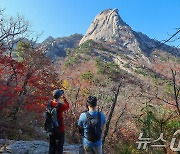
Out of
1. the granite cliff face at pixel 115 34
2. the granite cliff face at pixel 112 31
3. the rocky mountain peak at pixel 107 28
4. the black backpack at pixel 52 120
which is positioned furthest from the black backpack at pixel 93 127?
the rocky mountain peak at pixel 107 28

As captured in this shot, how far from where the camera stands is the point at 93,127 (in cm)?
441

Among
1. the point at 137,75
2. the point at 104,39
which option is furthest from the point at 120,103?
the point at 104,39

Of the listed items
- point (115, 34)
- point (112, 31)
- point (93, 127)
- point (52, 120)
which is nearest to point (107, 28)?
point (112, 31)

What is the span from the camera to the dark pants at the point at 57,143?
17.8 ft

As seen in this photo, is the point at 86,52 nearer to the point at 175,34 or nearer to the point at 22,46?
the point at 22,46

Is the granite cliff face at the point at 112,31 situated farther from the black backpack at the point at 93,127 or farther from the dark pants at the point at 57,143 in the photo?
the black backpack at the point at 93,127

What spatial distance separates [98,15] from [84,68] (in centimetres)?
6473

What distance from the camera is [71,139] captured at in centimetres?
1762

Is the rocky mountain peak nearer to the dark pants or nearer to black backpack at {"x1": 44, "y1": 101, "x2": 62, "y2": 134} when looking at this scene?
the dark pants

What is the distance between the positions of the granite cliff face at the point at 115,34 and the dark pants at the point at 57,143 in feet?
279

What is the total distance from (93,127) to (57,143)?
1.47 meters

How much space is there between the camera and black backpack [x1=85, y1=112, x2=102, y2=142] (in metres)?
4.41

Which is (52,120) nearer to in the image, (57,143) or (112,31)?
(57,143)

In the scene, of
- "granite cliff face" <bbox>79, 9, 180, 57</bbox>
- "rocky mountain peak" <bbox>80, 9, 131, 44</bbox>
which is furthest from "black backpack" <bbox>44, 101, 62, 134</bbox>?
"rocky mountain peak" <bbox>80, 9, 131, 44</bbox>
